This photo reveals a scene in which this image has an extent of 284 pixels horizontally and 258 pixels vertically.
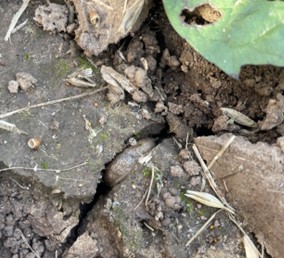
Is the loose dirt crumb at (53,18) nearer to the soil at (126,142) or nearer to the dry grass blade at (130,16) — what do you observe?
the soil at (126,142)

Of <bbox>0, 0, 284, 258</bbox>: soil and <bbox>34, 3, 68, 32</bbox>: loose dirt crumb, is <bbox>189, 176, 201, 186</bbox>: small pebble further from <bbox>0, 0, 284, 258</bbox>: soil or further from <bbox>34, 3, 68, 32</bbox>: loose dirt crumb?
<bbox>34, 3, 68, 32</bbox>: loose dirt crumb

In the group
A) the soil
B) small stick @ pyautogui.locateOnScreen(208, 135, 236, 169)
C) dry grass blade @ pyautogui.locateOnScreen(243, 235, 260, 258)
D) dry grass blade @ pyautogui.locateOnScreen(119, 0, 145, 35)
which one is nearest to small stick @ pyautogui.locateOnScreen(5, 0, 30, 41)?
the soil

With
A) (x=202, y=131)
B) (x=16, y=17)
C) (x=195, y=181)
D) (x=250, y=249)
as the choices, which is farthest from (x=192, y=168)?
(x=16, y=17)

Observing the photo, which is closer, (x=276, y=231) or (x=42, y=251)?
(x=276, y=231)

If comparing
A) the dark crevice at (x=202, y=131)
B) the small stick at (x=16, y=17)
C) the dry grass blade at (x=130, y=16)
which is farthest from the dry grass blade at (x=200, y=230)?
the small stick at (x=16, y=17)

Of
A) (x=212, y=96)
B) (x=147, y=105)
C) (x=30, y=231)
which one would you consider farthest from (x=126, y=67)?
(x=30, y=231)

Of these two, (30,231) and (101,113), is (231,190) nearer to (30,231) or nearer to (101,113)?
(101,113)

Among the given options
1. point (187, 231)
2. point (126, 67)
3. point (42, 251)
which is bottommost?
point (42, 251)
